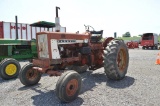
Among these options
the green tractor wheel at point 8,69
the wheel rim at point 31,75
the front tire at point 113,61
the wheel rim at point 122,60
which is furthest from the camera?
the green tractor wheel at point 8,69

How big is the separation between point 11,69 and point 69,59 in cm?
291

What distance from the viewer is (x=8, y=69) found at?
7.34 meters

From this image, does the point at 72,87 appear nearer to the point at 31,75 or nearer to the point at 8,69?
the point at 31,75

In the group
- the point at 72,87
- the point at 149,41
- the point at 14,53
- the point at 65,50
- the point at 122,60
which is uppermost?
the point at 149,41

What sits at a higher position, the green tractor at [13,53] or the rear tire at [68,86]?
the green tractor at [13,53]

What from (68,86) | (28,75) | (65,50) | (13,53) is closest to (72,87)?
(68,86)

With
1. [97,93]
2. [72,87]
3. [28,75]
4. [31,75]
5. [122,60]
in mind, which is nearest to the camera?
[72,87]

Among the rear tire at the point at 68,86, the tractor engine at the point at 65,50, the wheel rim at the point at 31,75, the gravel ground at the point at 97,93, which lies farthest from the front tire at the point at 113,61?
the wheel rim at the point at 31,75

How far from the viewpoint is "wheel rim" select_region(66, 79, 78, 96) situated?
177 inches

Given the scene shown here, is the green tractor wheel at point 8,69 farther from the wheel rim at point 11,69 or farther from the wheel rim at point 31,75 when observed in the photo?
the wheel rim at point 31,75

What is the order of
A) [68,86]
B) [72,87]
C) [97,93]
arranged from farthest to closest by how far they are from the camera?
[97,93]
[72,87]
[68,86]

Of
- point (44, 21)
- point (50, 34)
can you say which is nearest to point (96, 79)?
point (50, 34)

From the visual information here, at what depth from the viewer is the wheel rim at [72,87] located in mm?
4491

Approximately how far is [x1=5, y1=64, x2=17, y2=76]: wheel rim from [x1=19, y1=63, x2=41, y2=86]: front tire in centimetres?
172
